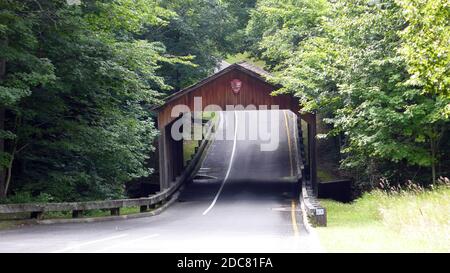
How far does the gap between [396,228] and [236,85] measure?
1924cm

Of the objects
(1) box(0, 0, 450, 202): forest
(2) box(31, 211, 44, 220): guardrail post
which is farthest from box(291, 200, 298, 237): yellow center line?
(2) box(31, 211, 44, 220): guardrail post

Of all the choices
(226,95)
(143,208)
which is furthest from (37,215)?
(226,95)

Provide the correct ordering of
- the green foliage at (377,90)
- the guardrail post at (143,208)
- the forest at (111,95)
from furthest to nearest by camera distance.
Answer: the guardrail post at (143,208)
the green foliage at (377,90)
the forest at (111,95)

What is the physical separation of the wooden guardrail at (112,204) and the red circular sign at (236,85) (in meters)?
5.57

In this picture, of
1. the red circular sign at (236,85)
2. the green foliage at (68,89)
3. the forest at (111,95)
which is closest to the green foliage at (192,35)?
the red circular sign at (236,85)

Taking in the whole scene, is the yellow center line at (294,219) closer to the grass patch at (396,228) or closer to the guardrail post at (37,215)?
the grass patch at (396,228)

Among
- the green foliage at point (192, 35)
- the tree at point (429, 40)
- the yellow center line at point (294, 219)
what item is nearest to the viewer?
the tree at point (429, 40)

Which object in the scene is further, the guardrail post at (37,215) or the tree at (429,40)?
the guardrail post at (37,215)

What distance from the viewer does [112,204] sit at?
22125 millimetres

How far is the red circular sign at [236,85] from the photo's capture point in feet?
106

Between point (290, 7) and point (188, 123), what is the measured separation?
1385cm

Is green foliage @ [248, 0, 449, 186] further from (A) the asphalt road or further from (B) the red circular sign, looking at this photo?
(B) the red circular sign

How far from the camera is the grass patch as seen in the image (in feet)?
36.7
